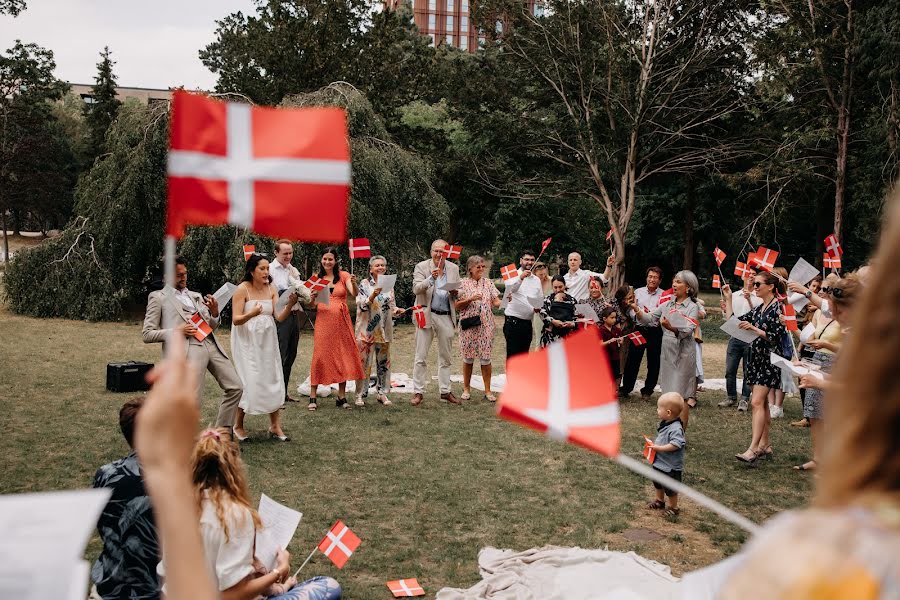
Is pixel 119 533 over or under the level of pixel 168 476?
under

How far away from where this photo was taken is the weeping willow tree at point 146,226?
1580 cm

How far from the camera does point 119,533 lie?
3250 millimetres

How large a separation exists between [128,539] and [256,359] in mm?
3888

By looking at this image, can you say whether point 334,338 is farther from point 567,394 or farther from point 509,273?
point 567,394

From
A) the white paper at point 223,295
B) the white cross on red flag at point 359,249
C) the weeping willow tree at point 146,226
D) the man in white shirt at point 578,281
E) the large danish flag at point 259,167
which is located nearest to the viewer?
the large danish flag at point 259,167

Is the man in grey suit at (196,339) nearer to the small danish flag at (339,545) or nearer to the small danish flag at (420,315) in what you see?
the small danish flag at (339,545)

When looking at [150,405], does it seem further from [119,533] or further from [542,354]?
[119,533]

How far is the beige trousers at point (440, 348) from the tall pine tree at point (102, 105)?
31461 millimetres

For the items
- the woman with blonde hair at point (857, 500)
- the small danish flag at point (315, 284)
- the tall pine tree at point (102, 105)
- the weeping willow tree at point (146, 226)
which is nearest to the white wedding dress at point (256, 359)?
the small danish flag at point (315, 284)

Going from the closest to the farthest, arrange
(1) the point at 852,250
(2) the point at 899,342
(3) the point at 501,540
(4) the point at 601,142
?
(2) the point at 899,342 → (3) the point at 501,540 → (4) the point at 601,142 → (1) the point at 852,250

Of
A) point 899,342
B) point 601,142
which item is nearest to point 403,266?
point 601,142

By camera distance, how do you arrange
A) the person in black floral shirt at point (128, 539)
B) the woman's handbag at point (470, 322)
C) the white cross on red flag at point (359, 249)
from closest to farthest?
the person in black floral shirt at point (128, 539)
the white cross on red flag at point (359, 249)
the woman's handbag at point (470, 322)

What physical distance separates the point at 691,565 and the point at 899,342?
4564mm

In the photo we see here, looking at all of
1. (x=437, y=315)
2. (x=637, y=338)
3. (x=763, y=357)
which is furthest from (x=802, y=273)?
(x=437, y=315)
